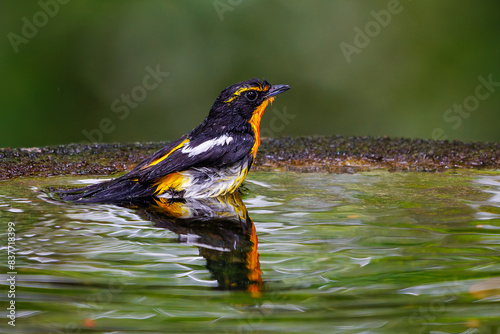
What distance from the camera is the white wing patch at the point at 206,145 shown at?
12.5 feet

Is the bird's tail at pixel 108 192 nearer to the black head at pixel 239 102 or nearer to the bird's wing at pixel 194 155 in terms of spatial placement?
the bird's wing at pixel 194 155

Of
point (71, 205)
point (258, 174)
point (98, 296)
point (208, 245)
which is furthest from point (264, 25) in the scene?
point (98, 296)

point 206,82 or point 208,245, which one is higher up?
point 206,82

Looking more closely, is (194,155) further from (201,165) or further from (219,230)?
(219,230)

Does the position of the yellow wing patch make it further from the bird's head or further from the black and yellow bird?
the bird's head

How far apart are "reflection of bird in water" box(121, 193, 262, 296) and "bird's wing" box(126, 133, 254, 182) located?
170mm

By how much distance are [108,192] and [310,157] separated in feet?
5.41

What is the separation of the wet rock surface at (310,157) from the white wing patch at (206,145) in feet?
1.86

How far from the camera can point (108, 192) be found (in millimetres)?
3584

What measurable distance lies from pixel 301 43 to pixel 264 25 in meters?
0.72

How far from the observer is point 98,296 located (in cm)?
187

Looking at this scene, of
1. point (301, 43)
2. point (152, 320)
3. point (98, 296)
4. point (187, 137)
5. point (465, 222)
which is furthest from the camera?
point (301, 43)

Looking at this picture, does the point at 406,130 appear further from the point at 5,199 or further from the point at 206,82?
the point at 5,199

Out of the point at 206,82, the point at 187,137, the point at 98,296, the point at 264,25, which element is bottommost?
the point at 98,296
